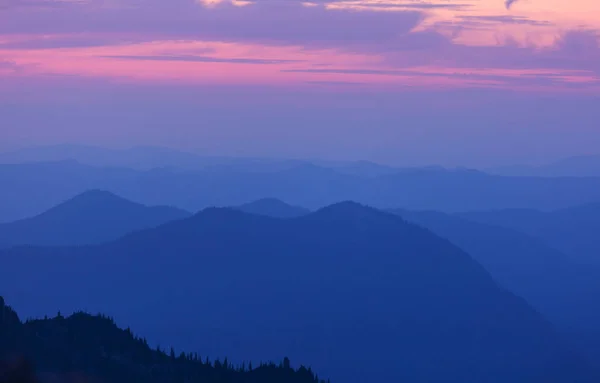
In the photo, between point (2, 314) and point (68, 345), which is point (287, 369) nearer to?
point (68, 345)

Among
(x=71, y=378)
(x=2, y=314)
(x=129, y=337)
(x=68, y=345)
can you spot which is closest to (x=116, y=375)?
(x=68, y=345)

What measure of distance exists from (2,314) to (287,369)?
47990 mm

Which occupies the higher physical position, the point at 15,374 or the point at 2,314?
the point at 2,314

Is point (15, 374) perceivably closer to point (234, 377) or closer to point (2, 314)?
point (2, 314)

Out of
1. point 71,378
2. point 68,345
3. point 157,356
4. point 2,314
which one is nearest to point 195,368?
point 157,356

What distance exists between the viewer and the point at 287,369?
12950cm

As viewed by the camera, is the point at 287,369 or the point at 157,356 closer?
the point at 157,356

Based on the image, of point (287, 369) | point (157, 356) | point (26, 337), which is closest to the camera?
point (26, 337)

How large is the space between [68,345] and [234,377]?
29553 mm

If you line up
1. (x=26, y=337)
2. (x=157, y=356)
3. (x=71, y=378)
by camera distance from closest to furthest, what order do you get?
1. (x=71, y=378)
2. (x=26, y=337)
3. (x=157, y=356)

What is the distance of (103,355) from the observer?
104 m

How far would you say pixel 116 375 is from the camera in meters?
96.6

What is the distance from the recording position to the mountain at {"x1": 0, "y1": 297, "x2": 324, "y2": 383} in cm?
9119

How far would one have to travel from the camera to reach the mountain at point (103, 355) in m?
91.2
